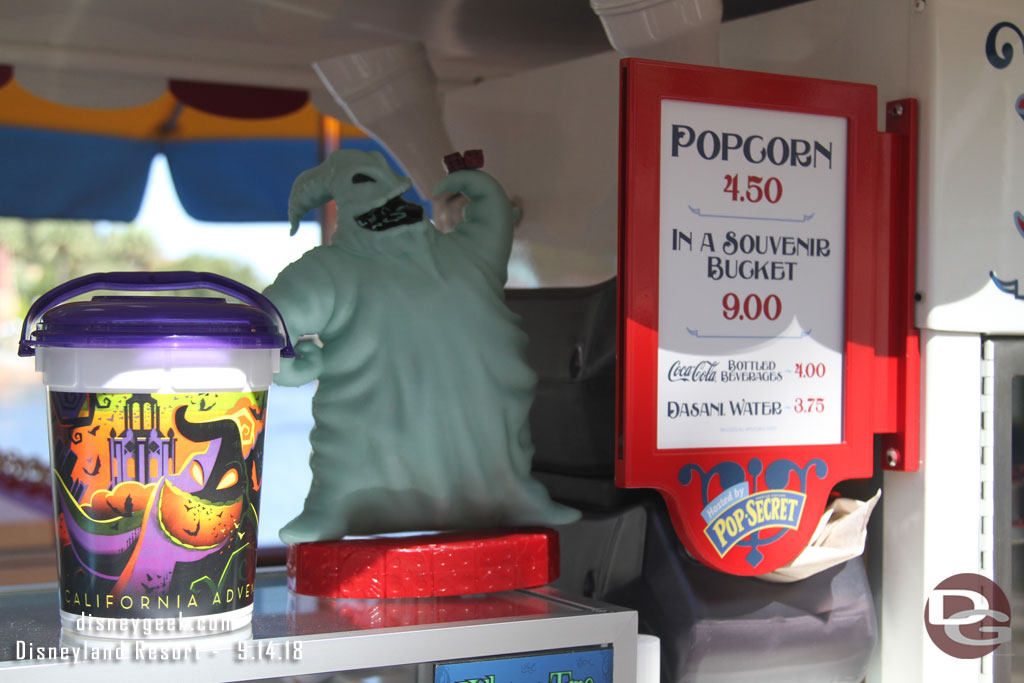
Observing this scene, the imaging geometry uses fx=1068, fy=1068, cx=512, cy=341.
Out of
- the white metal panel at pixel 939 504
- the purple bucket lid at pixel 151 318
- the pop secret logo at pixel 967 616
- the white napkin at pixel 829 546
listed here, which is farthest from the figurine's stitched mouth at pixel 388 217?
the pop secret logo at pixel 967 616

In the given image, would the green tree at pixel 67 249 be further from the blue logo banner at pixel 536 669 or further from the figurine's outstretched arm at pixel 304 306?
the blue logo banner at pixel 536 669

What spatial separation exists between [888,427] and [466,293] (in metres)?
0.79

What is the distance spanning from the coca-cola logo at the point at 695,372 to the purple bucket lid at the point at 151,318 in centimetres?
63

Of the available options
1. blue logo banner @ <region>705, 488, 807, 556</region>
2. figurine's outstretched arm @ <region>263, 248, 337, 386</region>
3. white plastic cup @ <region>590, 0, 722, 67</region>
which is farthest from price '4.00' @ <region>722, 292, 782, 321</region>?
figurine's outstretched arm @ <region>263, 248, 337, 386</region>

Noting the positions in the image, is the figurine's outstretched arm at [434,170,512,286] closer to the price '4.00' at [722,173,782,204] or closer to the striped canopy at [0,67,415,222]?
the price '4.00' at [722,173,782,204]

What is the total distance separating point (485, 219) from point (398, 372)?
328 mm

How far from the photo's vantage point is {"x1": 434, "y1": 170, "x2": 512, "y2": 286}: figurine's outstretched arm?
175 centimetres

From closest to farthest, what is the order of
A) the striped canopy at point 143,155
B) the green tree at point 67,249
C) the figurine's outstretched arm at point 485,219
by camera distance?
the figurine's outstretched arm at point 485,219 < the striped canopy at point 143,155 < the green tree at point 67,249

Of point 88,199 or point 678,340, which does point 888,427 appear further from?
point 88,199

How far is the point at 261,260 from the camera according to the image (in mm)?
19984

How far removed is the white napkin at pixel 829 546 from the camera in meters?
1.75

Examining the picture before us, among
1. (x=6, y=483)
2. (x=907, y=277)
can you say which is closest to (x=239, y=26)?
(x=907, y=277)

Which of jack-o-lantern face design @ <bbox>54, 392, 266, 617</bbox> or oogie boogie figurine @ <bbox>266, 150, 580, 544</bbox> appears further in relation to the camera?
oogie boogie figurine @ <bbox>266, 150, 580, 544</bbox>

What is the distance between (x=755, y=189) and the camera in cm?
172
